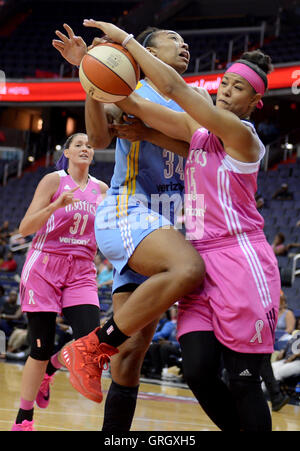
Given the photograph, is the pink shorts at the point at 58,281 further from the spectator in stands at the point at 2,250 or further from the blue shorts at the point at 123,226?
the spectator in stands at the point at 2,250

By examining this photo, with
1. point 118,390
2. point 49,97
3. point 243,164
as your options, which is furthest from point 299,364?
point 49,97

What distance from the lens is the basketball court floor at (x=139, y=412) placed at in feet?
19.1

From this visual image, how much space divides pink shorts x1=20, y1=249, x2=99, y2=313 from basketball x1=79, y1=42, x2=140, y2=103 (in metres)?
2.07

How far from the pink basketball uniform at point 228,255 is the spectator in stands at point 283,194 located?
39.0 feet

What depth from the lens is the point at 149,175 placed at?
373cm

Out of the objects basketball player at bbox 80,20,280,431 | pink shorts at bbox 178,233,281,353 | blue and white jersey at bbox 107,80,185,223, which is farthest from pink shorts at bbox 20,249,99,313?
pink shorts at bbox 178,233,281,353

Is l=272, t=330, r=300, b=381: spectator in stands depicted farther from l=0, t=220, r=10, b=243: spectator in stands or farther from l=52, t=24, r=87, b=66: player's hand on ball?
A: l=0, t=220, r=10, b=243: spectator in stands

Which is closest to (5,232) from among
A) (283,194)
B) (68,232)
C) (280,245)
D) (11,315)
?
(11,315)

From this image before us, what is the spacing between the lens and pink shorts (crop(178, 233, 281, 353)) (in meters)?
3.13

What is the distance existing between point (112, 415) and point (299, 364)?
510 centimetres

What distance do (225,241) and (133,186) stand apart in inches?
25.9

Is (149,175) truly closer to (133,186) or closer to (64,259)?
(133,186)

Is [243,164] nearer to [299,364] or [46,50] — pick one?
[299,364]

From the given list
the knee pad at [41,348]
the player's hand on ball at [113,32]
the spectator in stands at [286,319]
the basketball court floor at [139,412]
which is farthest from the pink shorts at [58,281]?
the spectator in stands at [286,319]
